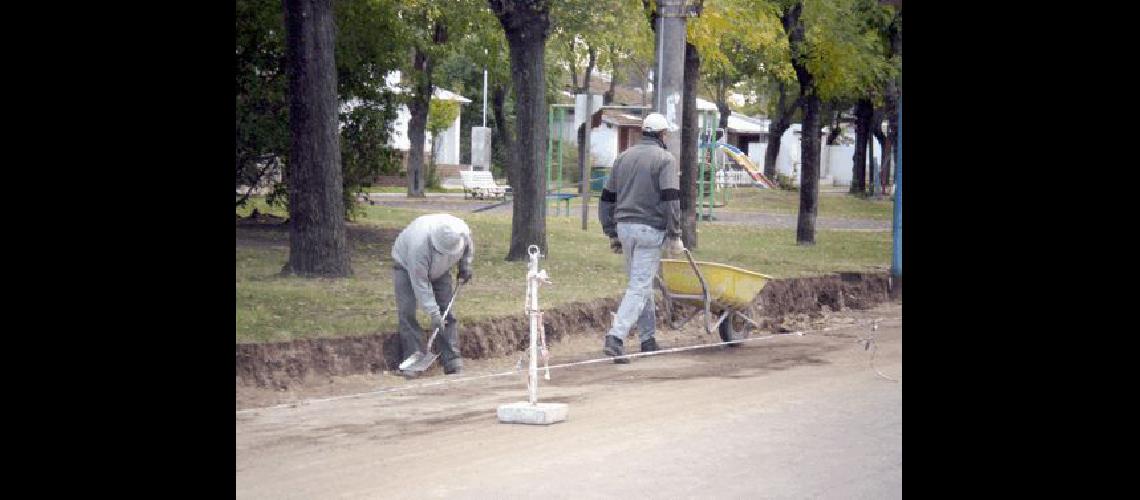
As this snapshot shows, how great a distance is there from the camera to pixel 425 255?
11.6 meters

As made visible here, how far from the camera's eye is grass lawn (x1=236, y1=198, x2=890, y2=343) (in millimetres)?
13078

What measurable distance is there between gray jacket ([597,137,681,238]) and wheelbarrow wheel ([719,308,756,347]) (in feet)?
4.53

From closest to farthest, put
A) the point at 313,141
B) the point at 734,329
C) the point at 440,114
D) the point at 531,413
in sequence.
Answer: the point at 531,413 → the point at 734,329 → the point at 313,141 → the point at 440,114

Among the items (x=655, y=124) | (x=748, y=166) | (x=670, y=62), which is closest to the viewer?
(x=655, y=124)

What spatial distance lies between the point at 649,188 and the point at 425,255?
8.06ft

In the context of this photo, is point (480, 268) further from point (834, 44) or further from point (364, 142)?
point (834, 44)

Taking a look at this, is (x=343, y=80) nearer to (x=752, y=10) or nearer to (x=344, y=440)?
(x=752, y=10)

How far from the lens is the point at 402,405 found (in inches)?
406

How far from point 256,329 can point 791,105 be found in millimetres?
46476

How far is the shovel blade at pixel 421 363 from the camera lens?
473 inches

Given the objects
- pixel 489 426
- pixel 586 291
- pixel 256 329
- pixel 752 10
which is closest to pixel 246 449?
pixel 489 426

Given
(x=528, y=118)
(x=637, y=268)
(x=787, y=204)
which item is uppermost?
(x=528, y=118)

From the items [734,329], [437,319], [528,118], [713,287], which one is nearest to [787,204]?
[528,118]

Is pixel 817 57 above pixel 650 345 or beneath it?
above
